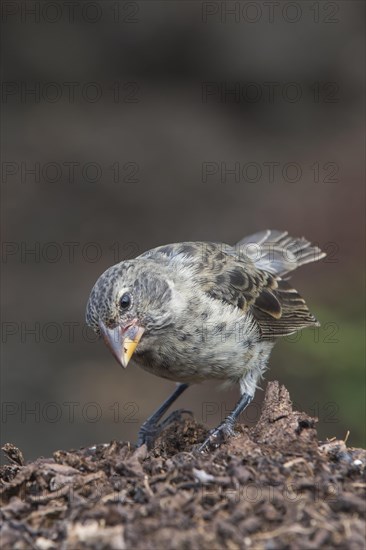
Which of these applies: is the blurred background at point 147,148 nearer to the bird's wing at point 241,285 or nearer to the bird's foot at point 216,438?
the bird's wing at point 241,285

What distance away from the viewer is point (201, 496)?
154 inches

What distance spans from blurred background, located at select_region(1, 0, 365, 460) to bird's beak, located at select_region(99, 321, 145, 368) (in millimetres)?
5364

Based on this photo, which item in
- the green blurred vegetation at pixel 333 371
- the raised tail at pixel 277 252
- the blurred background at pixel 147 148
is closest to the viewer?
the green blurred vegetation at pixel 333 371

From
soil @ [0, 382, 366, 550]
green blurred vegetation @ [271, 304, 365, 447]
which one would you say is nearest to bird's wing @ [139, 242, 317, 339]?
green blurred vegetation @ [271, 304, 365, 447]

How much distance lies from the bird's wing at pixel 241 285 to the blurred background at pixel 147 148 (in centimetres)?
351

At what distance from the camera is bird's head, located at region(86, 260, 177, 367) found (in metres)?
5.84

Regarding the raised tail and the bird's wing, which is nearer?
the bird's wing

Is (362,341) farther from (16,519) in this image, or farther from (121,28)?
(121,28)

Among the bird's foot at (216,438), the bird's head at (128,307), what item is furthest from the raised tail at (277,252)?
the bird's foot at (216,438)

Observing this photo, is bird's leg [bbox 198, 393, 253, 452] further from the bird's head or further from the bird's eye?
the bird's eye

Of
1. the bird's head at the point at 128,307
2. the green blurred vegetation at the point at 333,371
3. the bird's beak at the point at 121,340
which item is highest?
the bird's head at the point at 128,307

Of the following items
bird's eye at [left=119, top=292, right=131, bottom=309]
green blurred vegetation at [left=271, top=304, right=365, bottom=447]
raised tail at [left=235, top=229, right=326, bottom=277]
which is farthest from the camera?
raised tail at [left=235, top=229, right=326, bottom=277]

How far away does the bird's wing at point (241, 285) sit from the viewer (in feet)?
22.9

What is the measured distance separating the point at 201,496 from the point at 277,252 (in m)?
4.86
